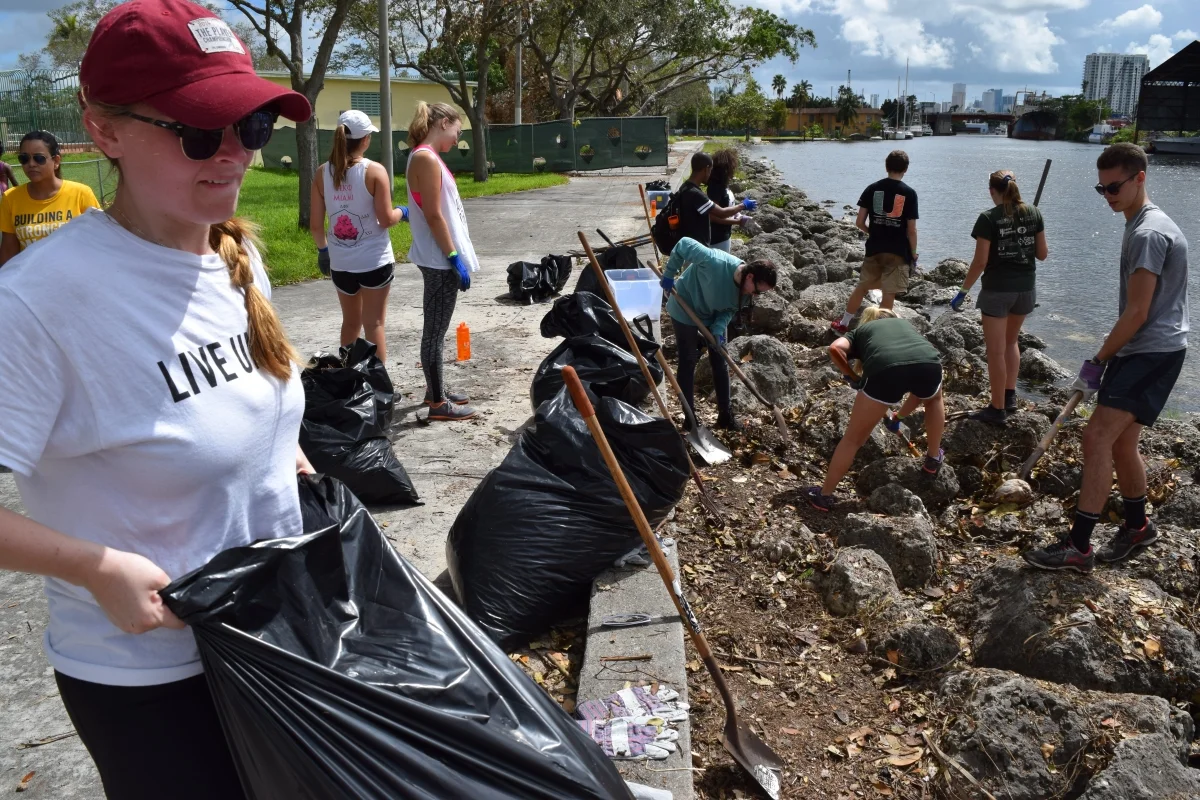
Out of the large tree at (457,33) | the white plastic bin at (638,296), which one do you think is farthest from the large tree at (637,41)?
the white plastic bin at (638,296)

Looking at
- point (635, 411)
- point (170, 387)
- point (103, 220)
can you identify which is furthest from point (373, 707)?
point (635, 411)

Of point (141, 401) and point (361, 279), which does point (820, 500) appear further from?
point (141, 401)

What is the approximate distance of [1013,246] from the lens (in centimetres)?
647

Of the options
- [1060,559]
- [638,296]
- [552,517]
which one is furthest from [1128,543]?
[638,296]

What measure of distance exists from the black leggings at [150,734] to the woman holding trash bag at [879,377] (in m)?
4.22

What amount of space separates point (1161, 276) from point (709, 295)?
236 centimetres

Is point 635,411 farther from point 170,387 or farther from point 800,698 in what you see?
point 170,387

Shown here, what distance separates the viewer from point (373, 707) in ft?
4.71

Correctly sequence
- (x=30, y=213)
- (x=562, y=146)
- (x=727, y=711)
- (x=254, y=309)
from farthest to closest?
(x=562, y=146) → (x=30, y=213) → (x=727, y=711) → (x=254, y=309)

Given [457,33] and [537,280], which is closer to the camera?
[537,280]

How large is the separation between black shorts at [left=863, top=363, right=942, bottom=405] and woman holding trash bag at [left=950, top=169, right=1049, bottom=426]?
1535 millimetres

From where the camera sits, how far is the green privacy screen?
30.1 meters

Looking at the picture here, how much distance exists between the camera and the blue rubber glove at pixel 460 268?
5.32 m

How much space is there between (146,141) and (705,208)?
669 centimetres
